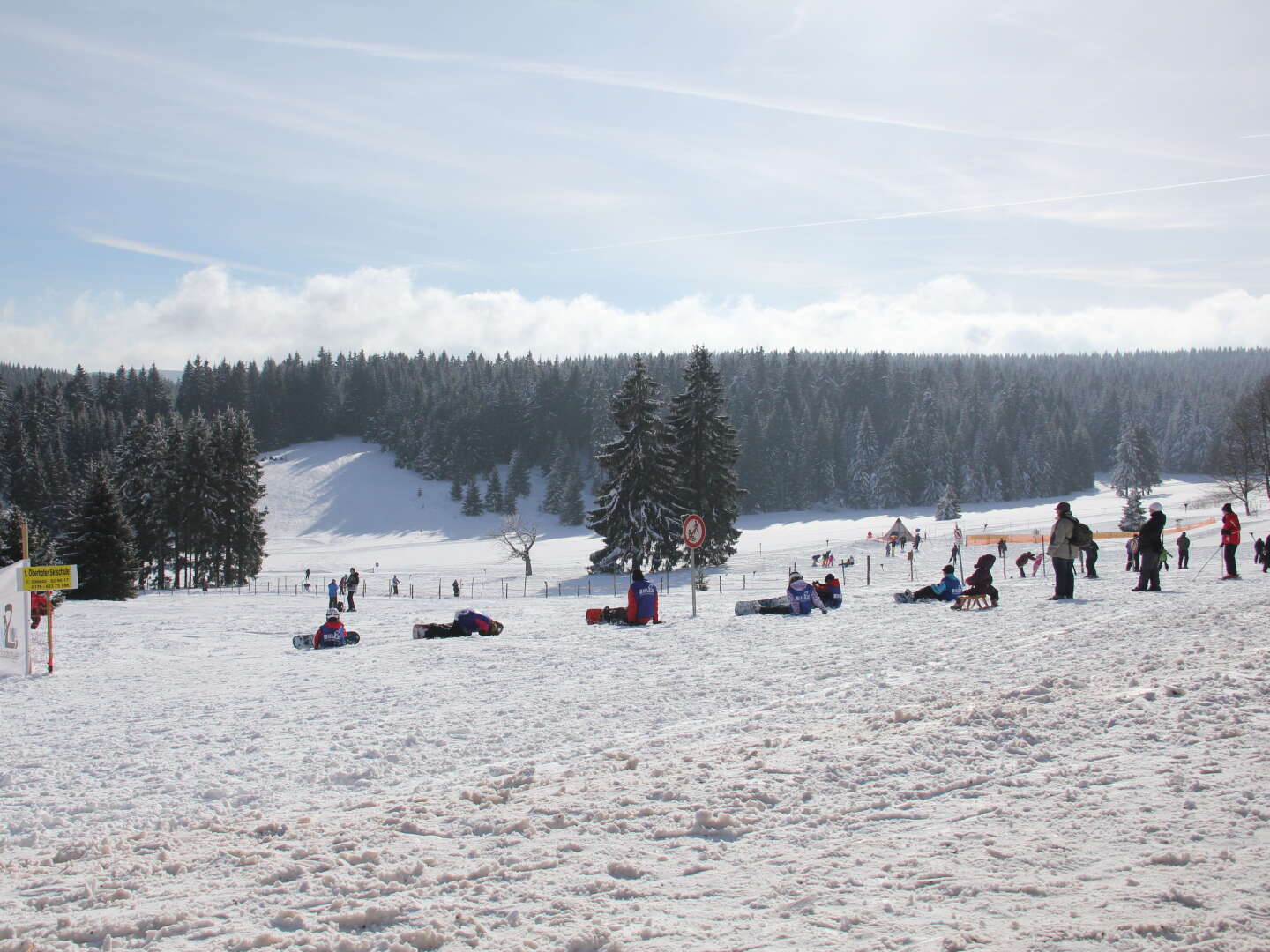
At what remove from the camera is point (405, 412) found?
132 m

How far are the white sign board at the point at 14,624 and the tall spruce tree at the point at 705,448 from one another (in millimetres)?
35742

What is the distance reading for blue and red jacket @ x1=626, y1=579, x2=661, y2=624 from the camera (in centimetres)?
1917

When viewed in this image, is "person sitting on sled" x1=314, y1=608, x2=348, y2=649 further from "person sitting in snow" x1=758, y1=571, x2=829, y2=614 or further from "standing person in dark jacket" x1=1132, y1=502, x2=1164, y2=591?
"standing person in dark jacket" x1=1132, y1=502, x2=1164, y2=591

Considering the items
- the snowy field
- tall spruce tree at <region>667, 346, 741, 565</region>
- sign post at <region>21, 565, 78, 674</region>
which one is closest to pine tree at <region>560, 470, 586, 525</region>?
tall spruce tree at <region>667, 346, 741, 565</region>

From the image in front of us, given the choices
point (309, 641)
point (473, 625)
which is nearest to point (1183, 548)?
point (473, 625)

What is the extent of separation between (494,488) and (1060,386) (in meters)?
105

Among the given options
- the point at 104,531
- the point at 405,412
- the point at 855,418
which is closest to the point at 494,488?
the point at 405,412

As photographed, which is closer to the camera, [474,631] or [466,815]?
[466,815]

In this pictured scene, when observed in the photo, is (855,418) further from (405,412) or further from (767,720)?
(767,720)

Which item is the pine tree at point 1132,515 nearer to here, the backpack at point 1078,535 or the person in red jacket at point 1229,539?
the person in red jacket at point 1229,539

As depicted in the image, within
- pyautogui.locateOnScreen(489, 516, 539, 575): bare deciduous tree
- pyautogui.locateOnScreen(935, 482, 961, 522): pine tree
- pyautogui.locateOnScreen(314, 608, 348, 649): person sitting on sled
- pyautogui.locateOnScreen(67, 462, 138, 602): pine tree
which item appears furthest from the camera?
pyautogui.locateOnScreen(935, 482, 961, 522): pine tree

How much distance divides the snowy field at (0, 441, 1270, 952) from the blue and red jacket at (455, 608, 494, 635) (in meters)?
3.13

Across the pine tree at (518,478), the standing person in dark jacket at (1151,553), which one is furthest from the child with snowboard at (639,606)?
the pine tree at (518,478)

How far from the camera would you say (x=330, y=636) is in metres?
18.0
